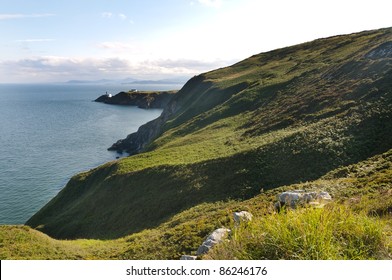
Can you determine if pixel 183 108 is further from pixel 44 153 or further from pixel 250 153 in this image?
pixel 250 153

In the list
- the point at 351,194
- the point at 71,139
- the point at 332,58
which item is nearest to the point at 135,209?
the point at 351,194

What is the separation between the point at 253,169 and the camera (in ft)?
102

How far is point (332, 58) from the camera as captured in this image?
229ft

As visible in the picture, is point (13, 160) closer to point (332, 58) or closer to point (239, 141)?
point (239, 141)

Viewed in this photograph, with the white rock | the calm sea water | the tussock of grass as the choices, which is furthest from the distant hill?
the calm sea water

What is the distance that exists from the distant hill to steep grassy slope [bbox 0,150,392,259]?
0.37 feet

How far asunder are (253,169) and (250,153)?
11.9 feet

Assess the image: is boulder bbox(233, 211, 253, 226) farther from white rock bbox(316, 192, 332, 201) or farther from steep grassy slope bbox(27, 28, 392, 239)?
steep grassy slope bbox(27, 28, 392, 239)

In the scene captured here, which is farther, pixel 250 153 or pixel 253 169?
pixel 250 153

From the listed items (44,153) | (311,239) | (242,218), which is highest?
(311,239)

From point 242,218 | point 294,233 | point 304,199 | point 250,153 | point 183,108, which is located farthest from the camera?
point 183,108

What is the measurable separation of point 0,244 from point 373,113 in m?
38.2

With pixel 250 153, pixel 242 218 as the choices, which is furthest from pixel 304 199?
pixel 250 153

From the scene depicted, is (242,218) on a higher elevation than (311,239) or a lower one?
lower
